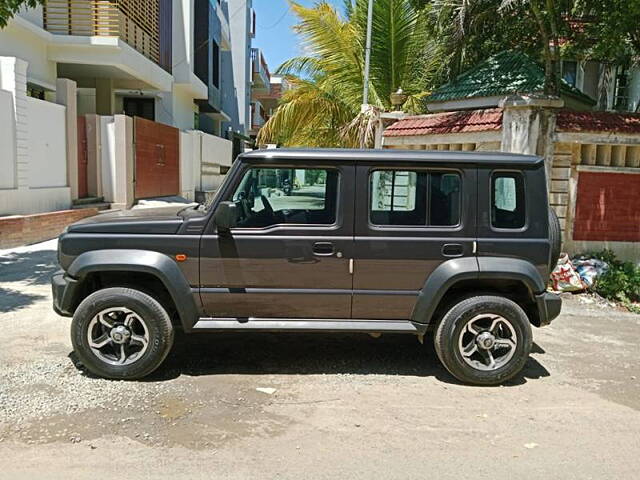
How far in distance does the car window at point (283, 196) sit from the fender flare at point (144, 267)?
0.64m

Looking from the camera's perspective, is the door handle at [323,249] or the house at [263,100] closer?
the door handle at [323,249]

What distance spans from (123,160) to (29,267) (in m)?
5.68

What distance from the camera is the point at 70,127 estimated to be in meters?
13.0

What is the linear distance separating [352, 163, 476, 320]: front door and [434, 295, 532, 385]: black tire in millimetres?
326

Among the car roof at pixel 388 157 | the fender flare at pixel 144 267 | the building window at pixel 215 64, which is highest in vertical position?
the building window at pixel 215 64

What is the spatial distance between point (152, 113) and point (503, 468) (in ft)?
63.3

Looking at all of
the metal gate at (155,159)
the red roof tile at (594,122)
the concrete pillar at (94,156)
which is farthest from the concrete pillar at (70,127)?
the red roof tile at (594,122)

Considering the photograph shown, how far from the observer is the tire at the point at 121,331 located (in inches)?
174

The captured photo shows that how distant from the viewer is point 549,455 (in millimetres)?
3535

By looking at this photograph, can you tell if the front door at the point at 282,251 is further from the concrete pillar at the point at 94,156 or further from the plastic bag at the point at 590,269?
the concrete pillar at the point at 94,156

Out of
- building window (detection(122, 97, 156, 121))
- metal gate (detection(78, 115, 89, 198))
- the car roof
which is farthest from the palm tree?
the car roof

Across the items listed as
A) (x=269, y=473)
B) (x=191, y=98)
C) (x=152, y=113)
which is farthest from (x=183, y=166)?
(x=269, y=473)

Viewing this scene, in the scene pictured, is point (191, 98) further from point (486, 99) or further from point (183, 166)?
point (486, 99)

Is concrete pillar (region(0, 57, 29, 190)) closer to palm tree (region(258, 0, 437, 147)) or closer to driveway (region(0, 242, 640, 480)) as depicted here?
palm tree (region(258, 0, 437, 147))
